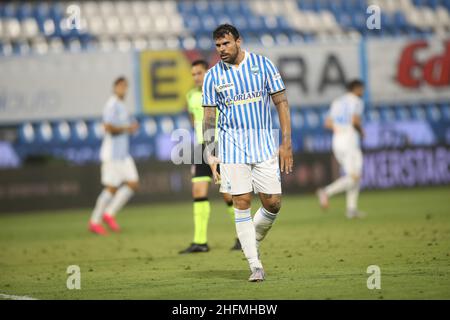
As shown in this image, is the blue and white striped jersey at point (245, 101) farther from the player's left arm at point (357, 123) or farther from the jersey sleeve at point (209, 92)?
the player's left arm at point (357, 123)

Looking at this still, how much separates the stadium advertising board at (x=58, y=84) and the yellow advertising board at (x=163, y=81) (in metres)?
0.41

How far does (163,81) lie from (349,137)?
8067 mm

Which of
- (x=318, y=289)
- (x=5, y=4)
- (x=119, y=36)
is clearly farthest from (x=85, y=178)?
(x=318, y=289)

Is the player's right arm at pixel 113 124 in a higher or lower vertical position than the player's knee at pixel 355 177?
higher

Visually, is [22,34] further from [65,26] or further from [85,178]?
[85,178]

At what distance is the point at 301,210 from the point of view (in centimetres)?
1802

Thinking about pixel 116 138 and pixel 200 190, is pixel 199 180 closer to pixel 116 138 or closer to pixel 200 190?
pixel 200 190

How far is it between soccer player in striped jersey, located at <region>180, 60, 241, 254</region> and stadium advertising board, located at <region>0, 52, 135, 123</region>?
1170 centimetres

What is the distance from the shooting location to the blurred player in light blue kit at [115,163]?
15.6m

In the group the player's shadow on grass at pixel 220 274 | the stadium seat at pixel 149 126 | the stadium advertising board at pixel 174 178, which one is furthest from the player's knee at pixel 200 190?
the stadium seat at pixel 149 126

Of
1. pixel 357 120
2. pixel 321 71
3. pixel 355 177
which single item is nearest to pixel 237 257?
pixel 355 177

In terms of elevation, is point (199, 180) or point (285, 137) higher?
point (285, 137)

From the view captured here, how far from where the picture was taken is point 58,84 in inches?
917

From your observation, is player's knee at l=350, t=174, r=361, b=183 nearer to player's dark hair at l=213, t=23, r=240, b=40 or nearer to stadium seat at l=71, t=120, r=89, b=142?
player's dark hair at l=213, t=23, r=240, b=40
